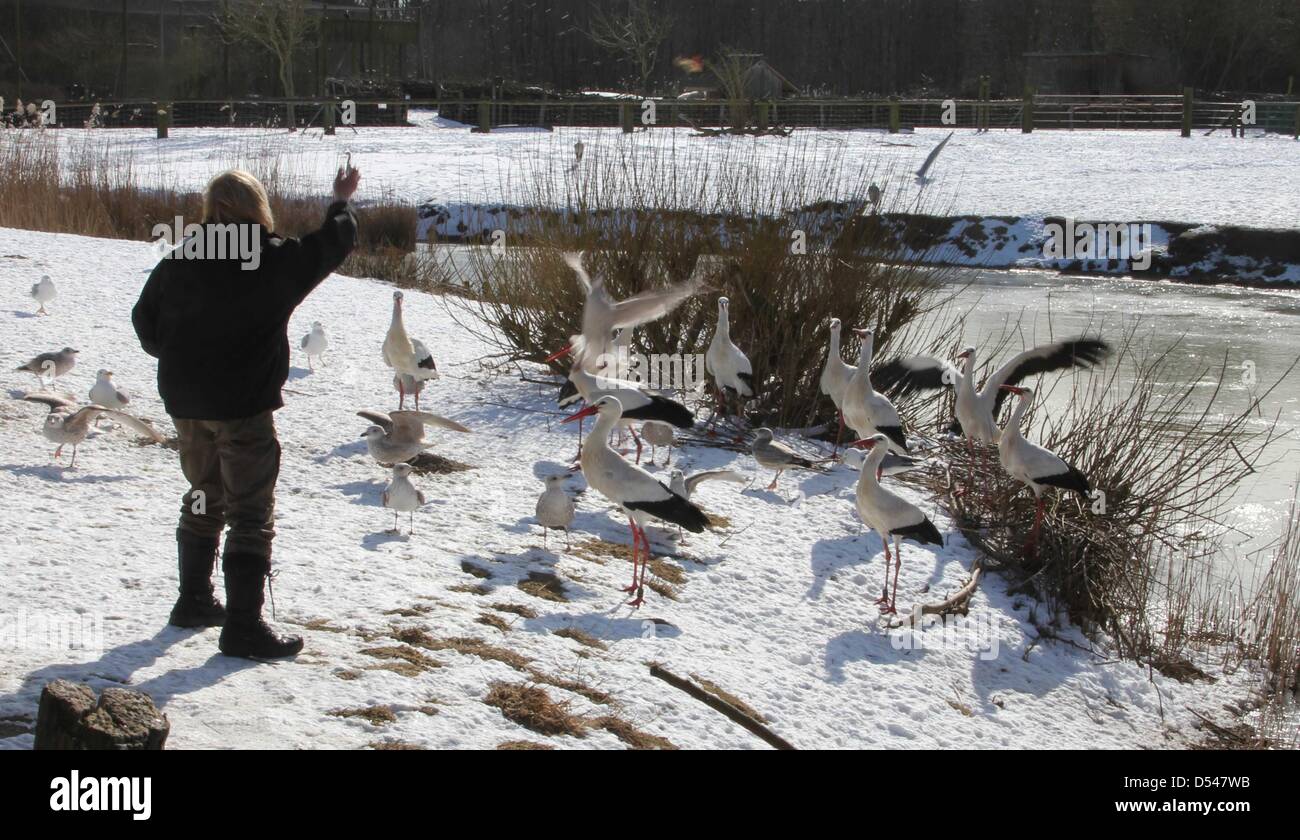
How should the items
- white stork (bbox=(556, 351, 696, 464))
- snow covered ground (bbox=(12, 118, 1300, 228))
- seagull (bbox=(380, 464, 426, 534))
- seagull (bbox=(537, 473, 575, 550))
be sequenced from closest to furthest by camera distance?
seagull (bbox=(380, 464, 426, 534))
seagull (bbox=(537, 473, 575, 550))
white stork (bbox=(556, 351, 696, 464))
snow covered ground (bbox=(12, 118, 1300, 228))

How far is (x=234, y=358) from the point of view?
14.1 ft

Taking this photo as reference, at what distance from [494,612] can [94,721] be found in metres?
2.25

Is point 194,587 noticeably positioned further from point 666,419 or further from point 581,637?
point 666,419

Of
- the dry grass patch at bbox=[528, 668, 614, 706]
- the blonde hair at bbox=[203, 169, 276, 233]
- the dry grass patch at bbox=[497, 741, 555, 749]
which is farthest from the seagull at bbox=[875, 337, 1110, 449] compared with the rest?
the blonde hair at bbox=[203, 169, 276, 233]

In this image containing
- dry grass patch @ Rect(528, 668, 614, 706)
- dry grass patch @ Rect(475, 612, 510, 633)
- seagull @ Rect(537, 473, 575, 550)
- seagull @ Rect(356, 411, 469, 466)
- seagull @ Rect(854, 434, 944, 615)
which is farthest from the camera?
seagull @ Rect(356, 411, 469, 466)

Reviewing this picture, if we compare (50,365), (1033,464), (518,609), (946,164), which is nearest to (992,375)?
(1033,464)

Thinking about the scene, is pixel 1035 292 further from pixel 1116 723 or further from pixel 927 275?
pixel 1116 723

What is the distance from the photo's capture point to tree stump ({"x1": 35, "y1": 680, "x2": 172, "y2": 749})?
10.4ft

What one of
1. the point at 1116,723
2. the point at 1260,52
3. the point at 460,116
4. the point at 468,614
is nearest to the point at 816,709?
the point at 468,614

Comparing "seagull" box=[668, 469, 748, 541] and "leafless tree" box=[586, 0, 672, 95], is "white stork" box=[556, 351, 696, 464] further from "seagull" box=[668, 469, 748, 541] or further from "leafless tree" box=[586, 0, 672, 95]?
"leafless tree" box=[586, 0, 672, 95]

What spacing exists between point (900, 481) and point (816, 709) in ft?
12.2

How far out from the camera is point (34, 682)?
3.82m

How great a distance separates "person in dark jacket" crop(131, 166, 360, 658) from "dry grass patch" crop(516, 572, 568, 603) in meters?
→ 1.45
